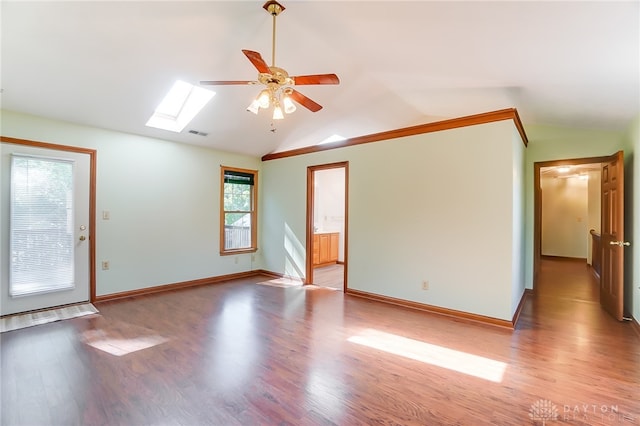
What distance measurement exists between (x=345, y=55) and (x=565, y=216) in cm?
867

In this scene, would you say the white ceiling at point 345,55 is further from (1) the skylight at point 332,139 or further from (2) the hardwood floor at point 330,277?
(2) the hardwood floor at point 330,277

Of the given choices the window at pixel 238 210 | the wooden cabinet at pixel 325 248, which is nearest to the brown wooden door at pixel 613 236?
the wooden cabinet at pixel 325 248

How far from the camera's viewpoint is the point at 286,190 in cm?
572

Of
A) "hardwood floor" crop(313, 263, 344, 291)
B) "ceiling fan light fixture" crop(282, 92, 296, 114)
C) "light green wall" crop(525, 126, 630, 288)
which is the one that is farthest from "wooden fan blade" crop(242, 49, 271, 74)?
"light green wall" crop(525, 126, 630, 288)

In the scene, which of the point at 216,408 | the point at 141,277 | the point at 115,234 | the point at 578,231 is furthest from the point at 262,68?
the point at 578,231

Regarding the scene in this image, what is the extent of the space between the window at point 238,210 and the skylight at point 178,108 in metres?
1.21

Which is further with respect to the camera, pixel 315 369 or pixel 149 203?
pixel 149 203

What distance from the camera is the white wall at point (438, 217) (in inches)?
133

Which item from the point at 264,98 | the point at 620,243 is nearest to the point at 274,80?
the point at 264,98

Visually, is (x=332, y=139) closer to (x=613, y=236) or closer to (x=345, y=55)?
(x=345, y=55)

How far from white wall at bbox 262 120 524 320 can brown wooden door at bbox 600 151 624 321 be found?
1095 millimetres

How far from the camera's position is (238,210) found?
5.84 metres

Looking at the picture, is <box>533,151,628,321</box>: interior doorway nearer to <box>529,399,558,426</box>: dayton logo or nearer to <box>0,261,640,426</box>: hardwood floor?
<box>0,261,640,426</box>: hardwood floor

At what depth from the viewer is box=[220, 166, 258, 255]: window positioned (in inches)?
219
